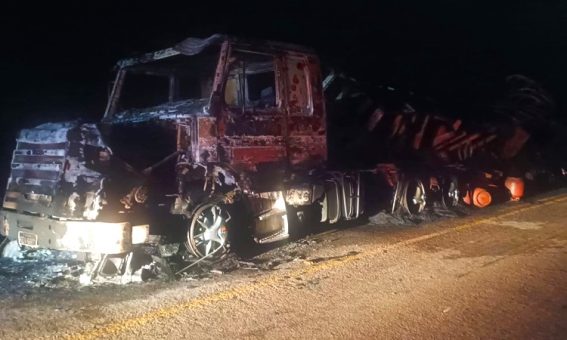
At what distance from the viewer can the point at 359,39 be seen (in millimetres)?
22891

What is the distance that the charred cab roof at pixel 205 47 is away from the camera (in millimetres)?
5867

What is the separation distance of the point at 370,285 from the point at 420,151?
177 inches

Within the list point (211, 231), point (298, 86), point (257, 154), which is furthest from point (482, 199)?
point (211, 231)

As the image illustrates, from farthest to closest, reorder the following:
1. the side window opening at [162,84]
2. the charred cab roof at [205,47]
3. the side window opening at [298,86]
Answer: the side window opening at [162,84] < the side window opening at [298,86] < the charred cab roof at [205,47]

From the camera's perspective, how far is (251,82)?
679 cm

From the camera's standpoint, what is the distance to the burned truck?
16.6 ft

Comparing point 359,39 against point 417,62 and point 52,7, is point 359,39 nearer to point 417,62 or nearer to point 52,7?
point 417,62

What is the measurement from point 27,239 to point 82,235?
82 centimetres

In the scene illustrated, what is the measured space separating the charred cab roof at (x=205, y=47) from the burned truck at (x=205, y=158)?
0.6 inches

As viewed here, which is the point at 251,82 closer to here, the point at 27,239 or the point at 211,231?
the point at 211,231

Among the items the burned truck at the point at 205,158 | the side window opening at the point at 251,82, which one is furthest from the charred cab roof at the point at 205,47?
the side window opening at the point at 251,82

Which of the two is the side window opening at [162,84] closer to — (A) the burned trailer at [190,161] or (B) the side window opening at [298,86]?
(A) the burned trailer at [190,161]

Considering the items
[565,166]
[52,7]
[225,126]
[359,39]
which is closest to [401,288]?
[225,126]

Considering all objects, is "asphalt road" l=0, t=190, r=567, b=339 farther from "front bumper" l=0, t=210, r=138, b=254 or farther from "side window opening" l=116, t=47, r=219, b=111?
"side window opening" l=116, t=47, r=219, b=111
